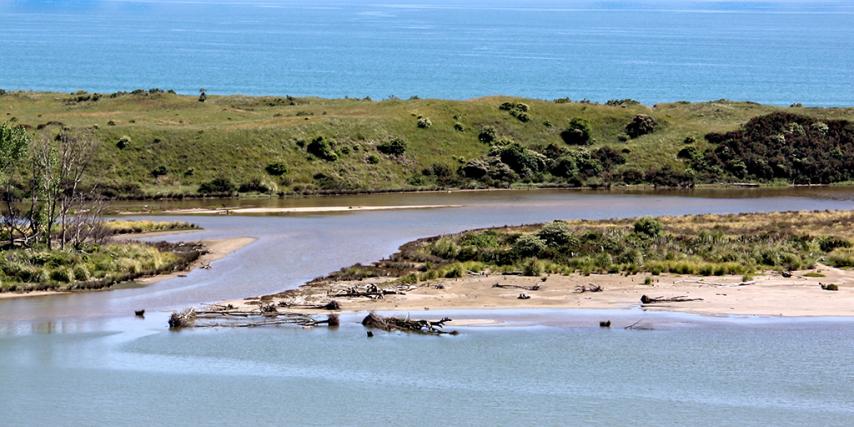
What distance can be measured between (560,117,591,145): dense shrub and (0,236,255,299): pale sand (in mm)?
48305

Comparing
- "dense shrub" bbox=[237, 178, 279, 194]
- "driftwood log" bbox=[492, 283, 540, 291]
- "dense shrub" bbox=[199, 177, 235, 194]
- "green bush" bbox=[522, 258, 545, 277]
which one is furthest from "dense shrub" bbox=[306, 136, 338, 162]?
"driftwood log" bbox=[492, 283, 540, 291]

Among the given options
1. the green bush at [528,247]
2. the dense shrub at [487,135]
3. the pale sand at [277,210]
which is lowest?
the green bush at [528,247]

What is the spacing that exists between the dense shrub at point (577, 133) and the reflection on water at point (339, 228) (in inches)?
569

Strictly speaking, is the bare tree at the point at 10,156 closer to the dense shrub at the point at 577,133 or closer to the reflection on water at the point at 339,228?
the reflection on water at the point at 339,228

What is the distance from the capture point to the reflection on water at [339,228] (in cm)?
4694

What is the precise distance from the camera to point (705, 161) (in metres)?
101

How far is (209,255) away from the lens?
57.7 meters

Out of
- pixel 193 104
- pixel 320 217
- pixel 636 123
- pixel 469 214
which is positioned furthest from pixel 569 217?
pixel 193 104

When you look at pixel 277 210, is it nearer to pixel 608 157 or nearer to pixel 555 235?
pixel 555 235

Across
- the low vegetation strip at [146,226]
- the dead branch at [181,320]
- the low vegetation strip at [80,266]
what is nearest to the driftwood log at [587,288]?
the dead branch at [181,320]

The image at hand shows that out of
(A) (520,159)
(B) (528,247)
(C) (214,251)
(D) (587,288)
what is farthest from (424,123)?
(D) (587,288)

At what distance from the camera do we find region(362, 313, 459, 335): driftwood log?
135 feet

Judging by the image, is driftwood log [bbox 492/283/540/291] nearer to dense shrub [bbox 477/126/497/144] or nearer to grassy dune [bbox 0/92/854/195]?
grassy dune [bbox 0/92/854/195]

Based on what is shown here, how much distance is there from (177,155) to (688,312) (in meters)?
56.4
